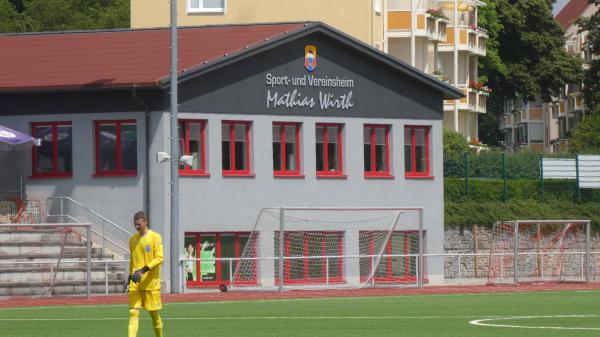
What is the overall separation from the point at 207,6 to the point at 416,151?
15.2 metres

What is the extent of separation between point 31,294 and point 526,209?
2528cm

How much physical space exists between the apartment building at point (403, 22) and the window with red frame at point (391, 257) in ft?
58.4

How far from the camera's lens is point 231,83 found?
177 feet

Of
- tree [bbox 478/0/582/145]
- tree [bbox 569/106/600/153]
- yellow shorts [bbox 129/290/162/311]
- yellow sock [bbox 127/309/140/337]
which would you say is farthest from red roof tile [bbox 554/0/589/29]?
yellow sock [bbox 127/309/140/337]

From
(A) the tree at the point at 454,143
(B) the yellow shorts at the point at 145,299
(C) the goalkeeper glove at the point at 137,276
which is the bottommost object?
(B) the yellow shorts at the point at 145,299

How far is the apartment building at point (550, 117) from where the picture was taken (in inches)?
5103

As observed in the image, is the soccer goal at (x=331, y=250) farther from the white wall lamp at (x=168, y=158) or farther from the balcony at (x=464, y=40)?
the balcony at (x=464, y=40)

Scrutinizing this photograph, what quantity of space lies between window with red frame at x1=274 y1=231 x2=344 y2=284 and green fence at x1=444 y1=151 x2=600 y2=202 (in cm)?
1065

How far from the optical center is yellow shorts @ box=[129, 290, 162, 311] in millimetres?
25391

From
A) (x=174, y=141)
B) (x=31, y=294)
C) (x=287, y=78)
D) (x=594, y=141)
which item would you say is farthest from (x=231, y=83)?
(x=594, y=141)

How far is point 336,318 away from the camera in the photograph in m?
32.0

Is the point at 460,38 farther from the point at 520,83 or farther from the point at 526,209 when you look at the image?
the point at 526,209

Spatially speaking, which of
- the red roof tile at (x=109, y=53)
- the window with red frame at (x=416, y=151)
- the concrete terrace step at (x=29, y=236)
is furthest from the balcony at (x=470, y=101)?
the concrete terrace step at (x=29, y=236)

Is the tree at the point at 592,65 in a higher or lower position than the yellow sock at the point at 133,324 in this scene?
higher
